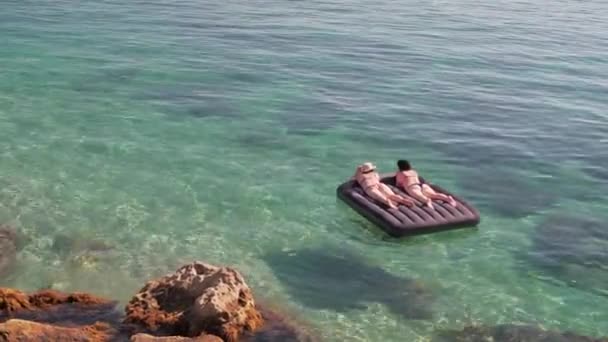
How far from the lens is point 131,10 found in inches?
1831

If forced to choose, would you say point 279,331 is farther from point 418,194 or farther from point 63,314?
point 418,194

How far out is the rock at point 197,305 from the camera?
42.6ft

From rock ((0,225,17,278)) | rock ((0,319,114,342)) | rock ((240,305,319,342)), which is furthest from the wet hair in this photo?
rock ((0,225,17,278))

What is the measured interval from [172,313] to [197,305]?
29.6 inches

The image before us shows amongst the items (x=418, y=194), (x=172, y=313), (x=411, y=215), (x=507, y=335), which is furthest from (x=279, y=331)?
(x=418, y=194)

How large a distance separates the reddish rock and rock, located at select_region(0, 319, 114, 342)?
1454mm

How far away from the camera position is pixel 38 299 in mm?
13914

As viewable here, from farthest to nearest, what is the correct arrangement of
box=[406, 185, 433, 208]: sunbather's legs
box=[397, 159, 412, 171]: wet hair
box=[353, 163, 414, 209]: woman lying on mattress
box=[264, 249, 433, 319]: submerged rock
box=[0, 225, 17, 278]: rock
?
box=[397, 159, 412, 171]: wet hair < box=[406, 185, 433, 208]: sunbather's legs < box=[353, 163, 414, 209]: woman lying on mattress < box=[0, 225, 17, 278]: rock < box=[264, 249, 433, 319]: submerged rock

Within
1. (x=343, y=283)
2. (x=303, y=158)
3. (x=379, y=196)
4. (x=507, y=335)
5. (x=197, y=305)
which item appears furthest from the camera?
(x=303, y=158)

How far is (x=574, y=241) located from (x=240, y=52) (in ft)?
73.2

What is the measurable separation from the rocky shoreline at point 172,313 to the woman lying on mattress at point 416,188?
19.3 feet

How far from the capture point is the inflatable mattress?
17.6m

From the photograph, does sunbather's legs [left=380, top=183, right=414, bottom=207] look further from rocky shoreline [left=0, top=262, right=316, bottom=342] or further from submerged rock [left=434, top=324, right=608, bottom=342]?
rocky shoreline [left=0, top=262, right=316, bottom=342]

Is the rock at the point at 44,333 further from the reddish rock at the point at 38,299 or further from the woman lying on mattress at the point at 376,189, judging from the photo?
the woman lying on mattress at the point at 376,189
